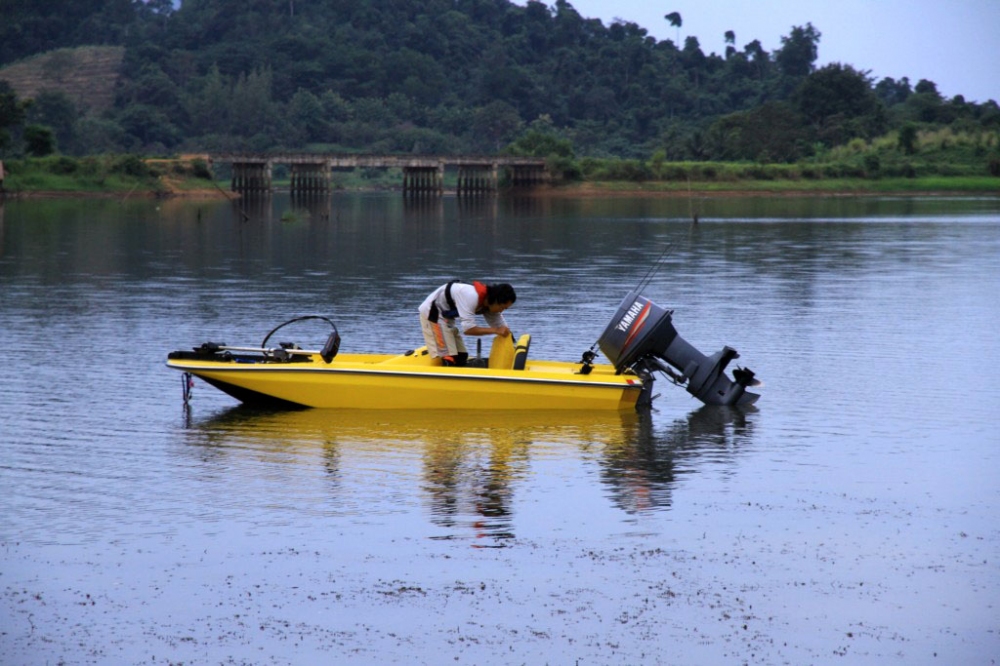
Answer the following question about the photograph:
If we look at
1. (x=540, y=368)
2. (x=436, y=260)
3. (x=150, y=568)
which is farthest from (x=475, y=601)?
(x=436, y=260)

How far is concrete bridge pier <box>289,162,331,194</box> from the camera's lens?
5379 inches

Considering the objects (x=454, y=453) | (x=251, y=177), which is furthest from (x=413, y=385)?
(x=251, y=177)

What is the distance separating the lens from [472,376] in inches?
796

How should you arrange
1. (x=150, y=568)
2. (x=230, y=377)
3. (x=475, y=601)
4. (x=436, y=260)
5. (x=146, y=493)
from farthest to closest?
1. (x=436, y=260)
2. (x=230, y=377)
3. (x=146, y=493)
4. (x=150, y=568)
5. (x=475, y=601)

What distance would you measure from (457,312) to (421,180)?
427 ft

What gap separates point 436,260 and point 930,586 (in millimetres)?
38937

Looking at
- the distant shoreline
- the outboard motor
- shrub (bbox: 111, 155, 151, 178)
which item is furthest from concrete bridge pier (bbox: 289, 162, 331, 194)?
the outboard motor

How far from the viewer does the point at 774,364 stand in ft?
84.7

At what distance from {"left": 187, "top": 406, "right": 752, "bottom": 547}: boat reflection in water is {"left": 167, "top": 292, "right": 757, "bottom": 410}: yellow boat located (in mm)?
186

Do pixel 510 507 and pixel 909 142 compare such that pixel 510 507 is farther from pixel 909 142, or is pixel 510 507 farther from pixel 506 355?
pixel 909 142

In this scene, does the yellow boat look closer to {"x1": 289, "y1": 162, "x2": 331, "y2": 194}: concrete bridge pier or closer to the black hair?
the black hair

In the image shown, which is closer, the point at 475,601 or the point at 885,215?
the point at 475,601

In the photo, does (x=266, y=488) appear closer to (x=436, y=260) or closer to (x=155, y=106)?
(x=436, y=260)

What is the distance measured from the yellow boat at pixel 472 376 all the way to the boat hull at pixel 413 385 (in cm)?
1
